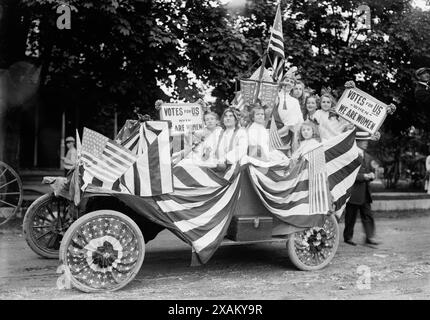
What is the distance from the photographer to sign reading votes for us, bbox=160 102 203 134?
779 cm

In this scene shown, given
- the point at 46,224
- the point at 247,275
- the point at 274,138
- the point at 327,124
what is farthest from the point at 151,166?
the point at 327,124

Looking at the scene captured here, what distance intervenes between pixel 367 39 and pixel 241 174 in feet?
28.8

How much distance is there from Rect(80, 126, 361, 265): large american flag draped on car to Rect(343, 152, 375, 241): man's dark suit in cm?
131

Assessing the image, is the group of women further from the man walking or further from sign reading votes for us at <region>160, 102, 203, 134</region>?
the man walking

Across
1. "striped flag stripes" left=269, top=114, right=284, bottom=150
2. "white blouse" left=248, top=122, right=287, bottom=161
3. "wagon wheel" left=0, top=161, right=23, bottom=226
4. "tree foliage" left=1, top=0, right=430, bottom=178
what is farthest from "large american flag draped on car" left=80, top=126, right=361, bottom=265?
"tree foliage" left=1, top=0, right=430, bottom=178

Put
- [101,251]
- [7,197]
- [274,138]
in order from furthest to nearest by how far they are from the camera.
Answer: [7,197], [274,138], [101,251]

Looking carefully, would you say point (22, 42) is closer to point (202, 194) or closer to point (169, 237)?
point (169, 237)

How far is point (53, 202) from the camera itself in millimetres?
6898

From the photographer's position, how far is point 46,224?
6.83 meters

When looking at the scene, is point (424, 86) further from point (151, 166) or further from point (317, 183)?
point (151, 166)

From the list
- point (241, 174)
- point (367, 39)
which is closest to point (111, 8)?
point (241, 174)

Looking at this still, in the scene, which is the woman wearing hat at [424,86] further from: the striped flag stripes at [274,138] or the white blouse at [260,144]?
the white blouse at [260,144]

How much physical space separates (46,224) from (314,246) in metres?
3.62
